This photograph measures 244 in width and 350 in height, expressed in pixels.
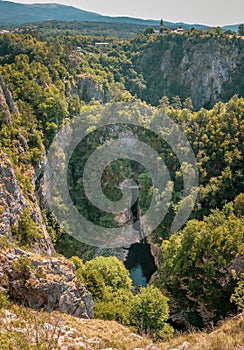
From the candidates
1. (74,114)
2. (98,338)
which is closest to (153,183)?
(74,114)

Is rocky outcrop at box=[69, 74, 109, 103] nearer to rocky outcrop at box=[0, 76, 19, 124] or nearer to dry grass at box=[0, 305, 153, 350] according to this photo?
rocky outcrop at box=[0, 76, 19, 124]

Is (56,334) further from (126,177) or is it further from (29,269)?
(126,177)

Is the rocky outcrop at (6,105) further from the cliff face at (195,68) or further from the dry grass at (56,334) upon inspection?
the cliff face at (195,68)

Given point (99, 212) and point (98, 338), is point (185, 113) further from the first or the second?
point (98, 338)

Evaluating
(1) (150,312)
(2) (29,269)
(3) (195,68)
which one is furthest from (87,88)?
(2) (29,269)

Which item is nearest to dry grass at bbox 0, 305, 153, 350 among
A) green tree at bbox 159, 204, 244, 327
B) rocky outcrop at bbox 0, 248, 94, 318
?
rocky outcrop at bbox 0, 248, 94, 318

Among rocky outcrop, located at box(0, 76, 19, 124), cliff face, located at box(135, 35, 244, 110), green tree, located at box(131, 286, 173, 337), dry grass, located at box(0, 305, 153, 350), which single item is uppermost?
cliff face, located at box(135, 35, 244, 110)

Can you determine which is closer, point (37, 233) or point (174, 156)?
point (37, 233)
